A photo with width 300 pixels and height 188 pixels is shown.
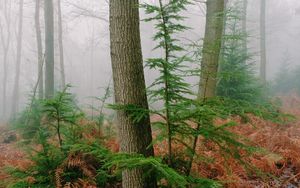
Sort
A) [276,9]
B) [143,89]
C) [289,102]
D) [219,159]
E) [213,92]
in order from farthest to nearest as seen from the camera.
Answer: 1. [276,9]
2. [289,102]
3. [213,92]
4. [219,159]
5. [143,89]

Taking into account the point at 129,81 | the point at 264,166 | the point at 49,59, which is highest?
the point at 49,59

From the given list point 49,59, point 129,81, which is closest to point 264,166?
point 129,81

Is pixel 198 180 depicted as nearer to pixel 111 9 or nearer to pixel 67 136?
pixel 111 9

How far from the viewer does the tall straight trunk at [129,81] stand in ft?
11.8

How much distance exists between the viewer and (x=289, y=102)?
57.0 ft

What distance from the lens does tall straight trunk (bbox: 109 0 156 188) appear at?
3.59 metres

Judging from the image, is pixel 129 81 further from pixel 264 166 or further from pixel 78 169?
pixel 264 166

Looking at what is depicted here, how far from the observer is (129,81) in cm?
362

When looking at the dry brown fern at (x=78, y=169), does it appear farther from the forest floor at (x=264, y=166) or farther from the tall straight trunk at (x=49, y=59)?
the tall straight trunk at (x=49, y=59)

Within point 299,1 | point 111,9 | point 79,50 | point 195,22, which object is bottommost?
point 111,9

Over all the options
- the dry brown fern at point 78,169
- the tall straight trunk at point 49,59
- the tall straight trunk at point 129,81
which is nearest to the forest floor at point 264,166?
the dry brown fern at point 78,169

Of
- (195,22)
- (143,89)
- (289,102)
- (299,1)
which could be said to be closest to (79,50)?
(195,22)

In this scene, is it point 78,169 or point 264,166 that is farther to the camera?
point 264,166

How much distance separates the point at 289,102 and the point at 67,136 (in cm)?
1472
